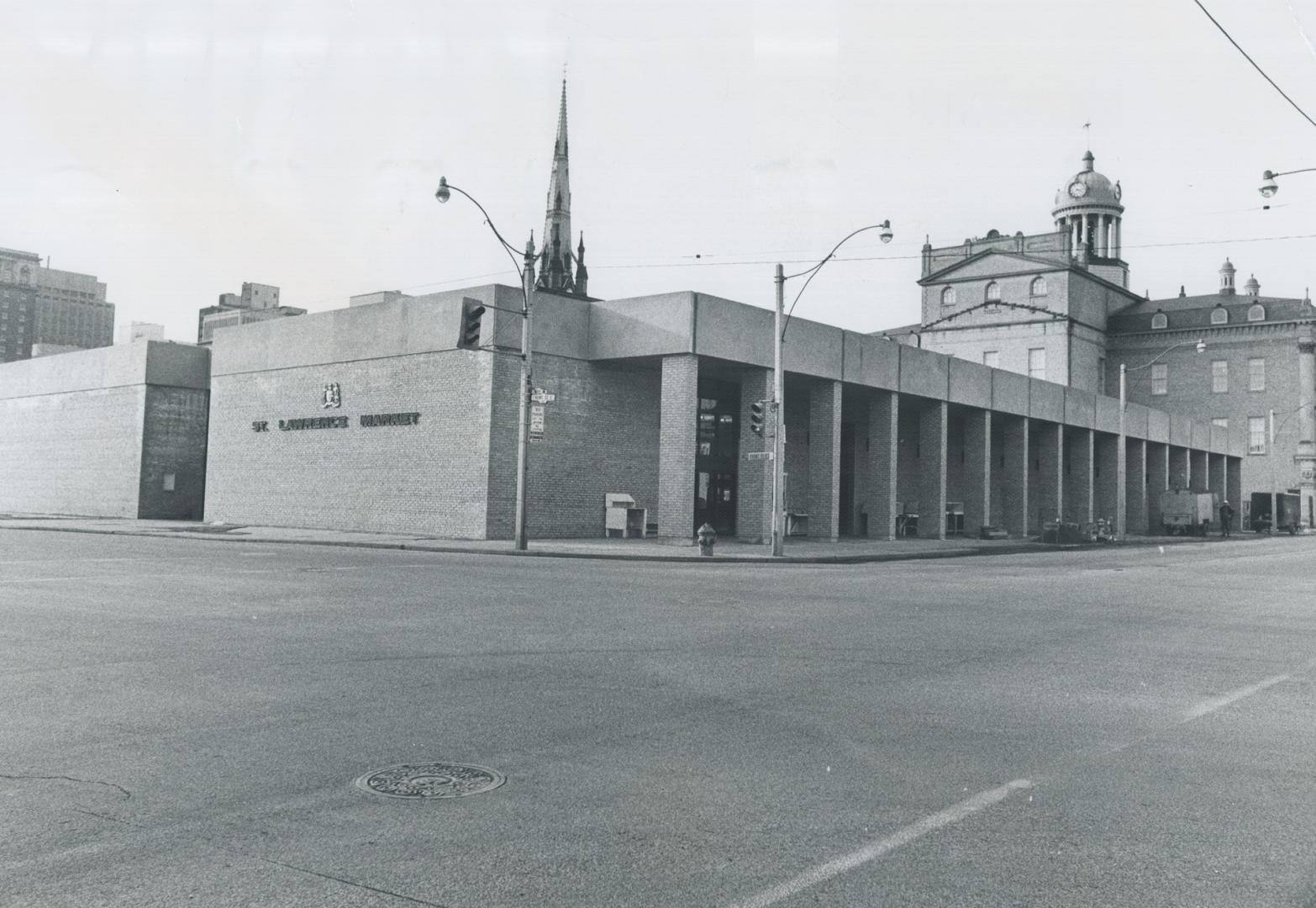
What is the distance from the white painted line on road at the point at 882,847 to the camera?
4.12 meters

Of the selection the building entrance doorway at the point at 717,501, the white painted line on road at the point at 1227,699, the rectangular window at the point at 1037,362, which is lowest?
the white painted line on road at the point at 1227,699

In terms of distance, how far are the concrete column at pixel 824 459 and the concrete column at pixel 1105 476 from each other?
2976 cm

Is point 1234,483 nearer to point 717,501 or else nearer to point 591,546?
point 717,501

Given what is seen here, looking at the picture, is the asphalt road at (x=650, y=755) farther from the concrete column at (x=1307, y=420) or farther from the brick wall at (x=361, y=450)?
the concrete column at (x=1307, y=420)

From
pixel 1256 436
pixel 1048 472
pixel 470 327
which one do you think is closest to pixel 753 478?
pixel 470 327

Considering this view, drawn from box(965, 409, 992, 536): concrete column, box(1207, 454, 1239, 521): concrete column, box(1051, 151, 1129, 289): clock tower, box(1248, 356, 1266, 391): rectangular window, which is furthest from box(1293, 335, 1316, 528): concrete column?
box(965, 409, 992, 536): concrete column

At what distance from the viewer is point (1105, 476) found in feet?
206

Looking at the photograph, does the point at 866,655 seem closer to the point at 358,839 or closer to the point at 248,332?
the point at 358,839

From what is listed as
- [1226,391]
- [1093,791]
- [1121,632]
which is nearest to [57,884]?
[1093,791]

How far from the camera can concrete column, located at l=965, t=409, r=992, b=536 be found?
48.7m

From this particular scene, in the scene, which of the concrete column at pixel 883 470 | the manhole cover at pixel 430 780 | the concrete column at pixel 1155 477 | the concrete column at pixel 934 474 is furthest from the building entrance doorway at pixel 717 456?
the concrete column at pixel 1155 477

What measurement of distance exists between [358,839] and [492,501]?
27823mm

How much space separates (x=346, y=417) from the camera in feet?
123

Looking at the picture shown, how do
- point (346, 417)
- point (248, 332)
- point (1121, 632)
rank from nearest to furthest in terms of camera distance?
point (1121, 632) → point (346, 417) → point (248, 332)
